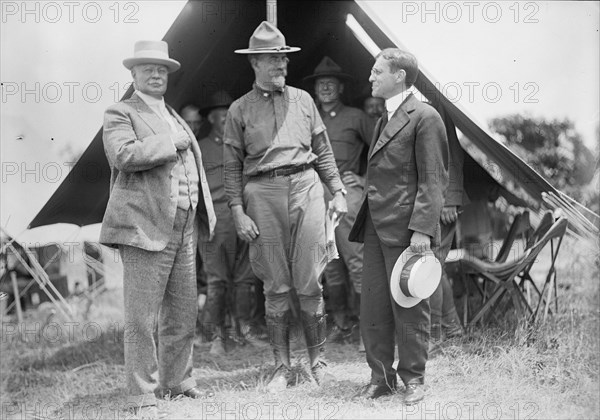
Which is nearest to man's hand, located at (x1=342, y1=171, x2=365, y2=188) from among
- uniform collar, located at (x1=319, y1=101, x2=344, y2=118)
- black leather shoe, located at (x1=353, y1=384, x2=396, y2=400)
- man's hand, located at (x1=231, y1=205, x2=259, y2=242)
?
uniform collar, located at (x1=319, y1=101, x2=344, y2=118)

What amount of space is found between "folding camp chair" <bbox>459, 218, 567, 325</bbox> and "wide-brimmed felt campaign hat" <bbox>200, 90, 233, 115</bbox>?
98.0 inches

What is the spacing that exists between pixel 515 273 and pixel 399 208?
1669 mm

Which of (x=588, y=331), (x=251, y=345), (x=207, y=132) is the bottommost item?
(x=251, y=345)

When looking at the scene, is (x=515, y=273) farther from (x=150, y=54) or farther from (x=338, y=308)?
(x=150, y=54)

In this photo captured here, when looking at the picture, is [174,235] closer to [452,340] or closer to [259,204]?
[259,204]

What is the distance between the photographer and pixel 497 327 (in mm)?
5332

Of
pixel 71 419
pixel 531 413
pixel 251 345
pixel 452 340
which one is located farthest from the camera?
pixel 251 345

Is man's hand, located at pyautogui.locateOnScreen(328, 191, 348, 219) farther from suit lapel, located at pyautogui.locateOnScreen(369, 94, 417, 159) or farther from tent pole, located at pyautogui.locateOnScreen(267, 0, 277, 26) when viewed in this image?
tent pole, located at pyautogui.locateOnScreen(267, 0, 277, 26)

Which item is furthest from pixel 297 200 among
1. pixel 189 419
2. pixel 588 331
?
pixel 588 331

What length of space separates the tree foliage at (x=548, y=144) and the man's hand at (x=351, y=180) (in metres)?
6.70

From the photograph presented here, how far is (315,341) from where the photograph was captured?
183 inches

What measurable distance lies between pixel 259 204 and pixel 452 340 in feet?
6.06

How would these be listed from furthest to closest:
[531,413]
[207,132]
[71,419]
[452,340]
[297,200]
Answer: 1. [207,132]
2. [452,340]
3. [297,200]
4. [71,419]
5. [531,413]

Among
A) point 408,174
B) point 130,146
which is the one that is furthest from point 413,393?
point 130,146
